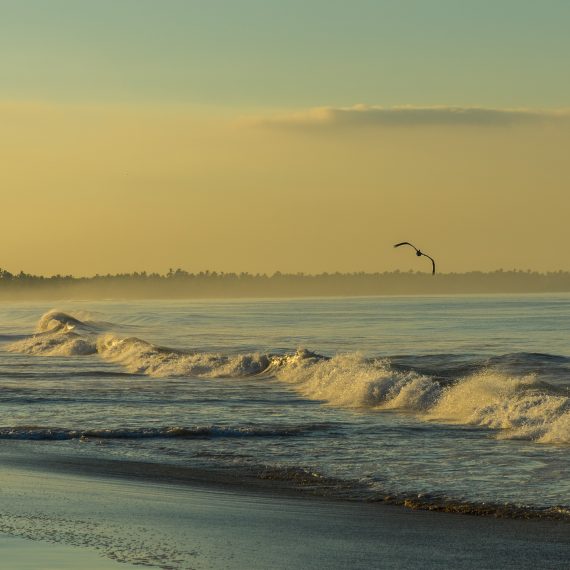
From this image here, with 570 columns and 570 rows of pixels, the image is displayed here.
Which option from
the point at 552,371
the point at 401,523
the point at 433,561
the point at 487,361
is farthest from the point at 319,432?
the point at 487,361

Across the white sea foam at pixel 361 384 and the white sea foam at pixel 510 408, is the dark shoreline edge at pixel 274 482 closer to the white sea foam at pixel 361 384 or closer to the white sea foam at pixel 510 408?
the white sea foam at pixel 510 408

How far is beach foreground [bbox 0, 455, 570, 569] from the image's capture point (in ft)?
31.0

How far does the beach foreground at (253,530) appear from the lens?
9461mm

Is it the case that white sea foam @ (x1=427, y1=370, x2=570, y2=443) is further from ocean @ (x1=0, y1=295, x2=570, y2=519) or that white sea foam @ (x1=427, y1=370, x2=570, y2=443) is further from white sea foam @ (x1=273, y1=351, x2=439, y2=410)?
white sea foam @ (x1=273, y1=351, x2=439, y2=410)

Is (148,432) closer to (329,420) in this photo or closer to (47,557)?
(329,420)

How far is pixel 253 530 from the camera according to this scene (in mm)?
10688

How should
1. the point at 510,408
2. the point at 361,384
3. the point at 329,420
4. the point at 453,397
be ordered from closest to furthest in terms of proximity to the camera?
1. the point at 510,408
2. the point at 329,420
3. the point at 453,397
4. the point at 361,384

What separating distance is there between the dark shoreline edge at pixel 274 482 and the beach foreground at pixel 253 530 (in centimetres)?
24

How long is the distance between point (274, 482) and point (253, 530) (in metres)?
3.43

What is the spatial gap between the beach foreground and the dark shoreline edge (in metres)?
0.24

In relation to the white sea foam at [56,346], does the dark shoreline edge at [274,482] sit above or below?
above

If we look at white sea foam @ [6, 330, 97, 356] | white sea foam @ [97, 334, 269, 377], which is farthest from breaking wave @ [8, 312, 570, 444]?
Answer: white sea foam @ [6, 330, 97, 356]

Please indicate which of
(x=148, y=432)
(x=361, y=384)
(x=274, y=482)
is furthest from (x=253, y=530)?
(x=361, y=384)

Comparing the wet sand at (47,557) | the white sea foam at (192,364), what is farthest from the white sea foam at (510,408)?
the white sea foam at (192,364)
